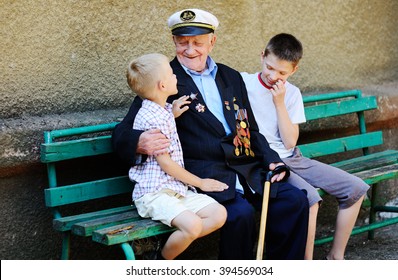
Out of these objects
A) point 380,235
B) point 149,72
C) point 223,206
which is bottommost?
point 380,235

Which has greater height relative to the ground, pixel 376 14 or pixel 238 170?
pixel 376 14

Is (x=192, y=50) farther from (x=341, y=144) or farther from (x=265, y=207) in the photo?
(x=341, y=144)

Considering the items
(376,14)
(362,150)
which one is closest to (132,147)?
(362,150)

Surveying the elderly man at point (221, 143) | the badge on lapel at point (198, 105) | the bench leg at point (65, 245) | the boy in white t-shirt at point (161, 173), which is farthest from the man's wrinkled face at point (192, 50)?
the bench leg at point (65, 245)

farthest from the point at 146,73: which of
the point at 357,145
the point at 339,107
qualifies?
the point at 357,145

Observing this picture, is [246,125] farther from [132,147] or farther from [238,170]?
[132,147]

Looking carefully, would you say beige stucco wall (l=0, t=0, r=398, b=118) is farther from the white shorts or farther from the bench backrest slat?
the white shorts

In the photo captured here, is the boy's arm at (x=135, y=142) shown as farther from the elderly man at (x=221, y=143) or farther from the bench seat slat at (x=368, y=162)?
the bench seat slat at (x=368, y=162)

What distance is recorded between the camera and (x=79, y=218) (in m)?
4.07

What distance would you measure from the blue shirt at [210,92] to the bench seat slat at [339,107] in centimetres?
90

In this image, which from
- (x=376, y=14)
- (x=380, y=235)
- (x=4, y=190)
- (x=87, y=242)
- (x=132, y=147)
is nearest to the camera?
(x=132, y=147)

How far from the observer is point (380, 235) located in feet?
18.2

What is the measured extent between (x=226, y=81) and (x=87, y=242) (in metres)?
1.08

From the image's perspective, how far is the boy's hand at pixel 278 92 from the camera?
4461 millimetres
